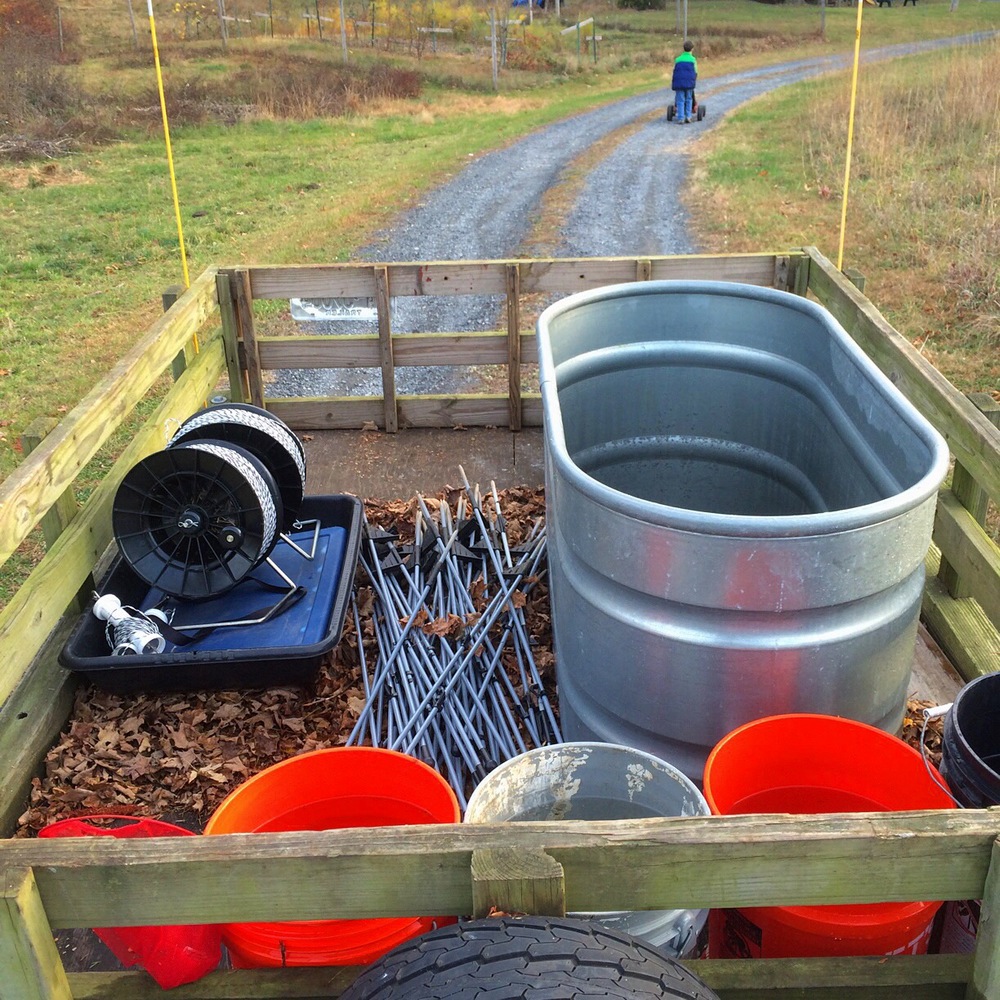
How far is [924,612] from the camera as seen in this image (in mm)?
4172

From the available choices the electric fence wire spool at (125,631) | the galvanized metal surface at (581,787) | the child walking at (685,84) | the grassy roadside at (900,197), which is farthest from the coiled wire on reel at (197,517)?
the child walking at (685,84)

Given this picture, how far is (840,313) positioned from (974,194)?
8.85 m

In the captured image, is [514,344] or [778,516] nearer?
[778,516]

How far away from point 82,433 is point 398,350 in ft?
9.21

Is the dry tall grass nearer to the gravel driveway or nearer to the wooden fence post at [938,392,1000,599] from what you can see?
the gravel driveway

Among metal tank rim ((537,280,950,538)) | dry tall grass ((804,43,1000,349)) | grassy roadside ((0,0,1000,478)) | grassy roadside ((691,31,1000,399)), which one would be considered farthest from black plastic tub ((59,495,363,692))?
dry tall grass ((804,43,1000,349))

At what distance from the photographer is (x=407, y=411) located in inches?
257

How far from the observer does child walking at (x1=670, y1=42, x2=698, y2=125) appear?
21812 mm

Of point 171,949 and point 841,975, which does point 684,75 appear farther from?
point 171,949

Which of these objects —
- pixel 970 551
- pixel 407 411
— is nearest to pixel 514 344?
pixel 407 411

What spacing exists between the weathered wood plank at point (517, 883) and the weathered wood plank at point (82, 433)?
1.89 metres

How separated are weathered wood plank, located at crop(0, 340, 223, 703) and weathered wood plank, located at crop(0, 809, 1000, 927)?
→ 1615mm

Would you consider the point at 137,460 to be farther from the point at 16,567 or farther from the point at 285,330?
the point at 285,330

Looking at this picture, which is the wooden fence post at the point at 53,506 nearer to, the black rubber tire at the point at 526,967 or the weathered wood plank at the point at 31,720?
the weathered wood plank at the point at 31,720
